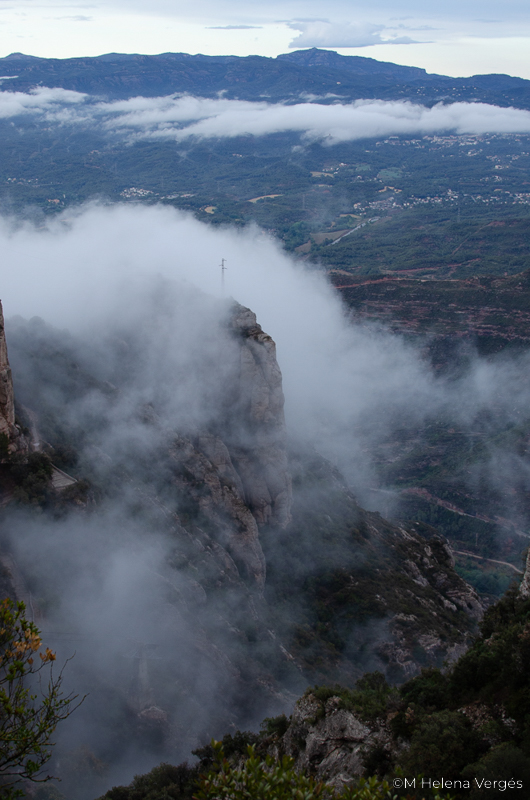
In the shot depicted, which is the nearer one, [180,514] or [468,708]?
[468,708]

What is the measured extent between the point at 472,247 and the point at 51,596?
15789cm

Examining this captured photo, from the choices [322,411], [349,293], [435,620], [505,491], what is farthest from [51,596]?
[349,293]

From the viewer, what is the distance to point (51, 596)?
23391 millimetres

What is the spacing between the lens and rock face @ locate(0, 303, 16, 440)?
2511 centimetres

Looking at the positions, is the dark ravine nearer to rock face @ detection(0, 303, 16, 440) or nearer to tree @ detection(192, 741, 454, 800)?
rock face @ detection(0, 303, 16, 440)

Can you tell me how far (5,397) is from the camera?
83.0 feet

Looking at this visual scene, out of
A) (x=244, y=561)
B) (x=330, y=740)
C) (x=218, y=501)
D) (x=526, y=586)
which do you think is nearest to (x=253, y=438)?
(x=218, y=501)

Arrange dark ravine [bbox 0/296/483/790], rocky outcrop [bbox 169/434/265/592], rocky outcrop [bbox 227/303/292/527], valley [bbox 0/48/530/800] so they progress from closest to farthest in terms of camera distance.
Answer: valley [bbox 0/48/530/800]
dark ravine [bbox 0/296/483/790]
rocky outcrop [bbox 169/434/265/592]
rocky outcrop [bbox 227/303/292/527]

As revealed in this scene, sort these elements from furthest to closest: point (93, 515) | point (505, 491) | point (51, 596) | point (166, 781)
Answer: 1. point (505, 491)
2. point (93, 515)
3. point (51, 596)
4. point (166, 781)

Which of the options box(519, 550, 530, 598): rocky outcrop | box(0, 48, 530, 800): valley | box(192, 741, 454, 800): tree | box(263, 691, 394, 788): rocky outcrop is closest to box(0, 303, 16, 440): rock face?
box(0, 48, 530, 800): valley

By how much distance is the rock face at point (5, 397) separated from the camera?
25.1 m

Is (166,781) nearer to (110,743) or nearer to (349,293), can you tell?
(110,743)

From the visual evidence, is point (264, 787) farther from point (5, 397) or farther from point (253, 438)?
point (253, 438)

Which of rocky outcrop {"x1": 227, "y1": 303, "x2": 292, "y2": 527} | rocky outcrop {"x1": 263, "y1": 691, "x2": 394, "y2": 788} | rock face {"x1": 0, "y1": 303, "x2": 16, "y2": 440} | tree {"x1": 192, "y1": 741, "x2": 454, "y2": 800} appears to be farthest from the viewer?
rocky outcrop {"x1": 227, "y1": 303, "x2": 292, "y2": 527}
